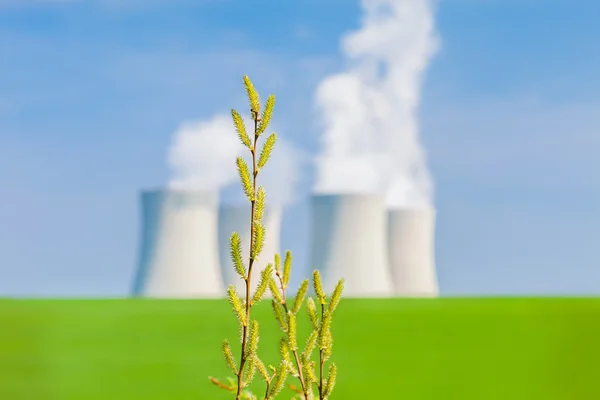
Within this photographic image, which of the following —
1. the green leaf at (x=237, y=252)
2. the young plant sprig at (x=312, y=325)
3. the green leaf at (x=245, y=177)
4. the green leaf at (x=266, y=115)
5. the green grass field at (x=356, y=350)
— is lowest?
the green grass field at (x=356, y=350)

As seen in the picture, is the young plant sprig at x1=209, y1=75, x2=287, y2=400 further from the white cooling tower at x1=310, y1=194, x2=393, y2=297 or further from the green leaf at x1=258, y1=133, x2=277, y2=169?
the white cooling tower at x1=310, y1=194, x2=393, y2=297

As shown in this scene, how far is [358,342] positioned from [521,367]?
6.46 ft

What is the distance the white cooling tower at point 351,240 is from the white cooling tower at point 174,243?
1.95 metres

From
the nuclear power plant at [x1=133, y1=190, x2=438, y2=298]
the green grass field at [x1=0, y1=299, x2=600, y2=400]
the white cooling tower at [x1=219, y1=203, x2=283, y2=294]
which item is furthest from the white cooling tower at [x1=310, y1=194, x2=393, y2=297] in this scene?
the green grass field at [x1=0, y1=299, x2=600, y2=400]

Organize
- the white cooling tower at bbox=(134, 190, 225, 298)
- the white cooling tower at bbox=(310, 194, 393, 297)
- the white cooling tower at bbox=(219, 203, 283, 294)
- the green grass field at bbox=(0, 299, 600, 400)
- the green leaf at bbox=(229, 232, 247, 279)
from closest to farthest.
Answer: the green leaf at bbox=(229, 232, 247, 279), the green grass field at bbox=(0, 299, 600, 400), the white cooling tower at bbox=(310, 194, 393, 297), the white cooling tower at bbox=(134, 190, 225, 298), the white cooling tower at bbox=(219, 203, 283, 294)

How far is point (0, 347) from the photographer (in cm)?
838

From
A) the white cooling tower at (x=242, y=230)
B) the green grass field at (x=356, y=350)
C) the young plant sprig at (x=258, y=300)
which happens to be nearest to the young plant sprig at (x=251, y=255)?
the young plant sprig at (x=258, y=300)

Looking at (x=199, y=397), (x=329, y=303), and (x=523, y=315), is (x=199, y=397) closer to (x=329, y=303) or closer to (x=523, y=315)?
(x=523, y=315)

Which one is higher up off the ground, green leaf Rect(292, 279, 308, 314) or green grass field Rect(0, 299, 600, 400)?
green leaf Rect(292, 279, 308, 314)

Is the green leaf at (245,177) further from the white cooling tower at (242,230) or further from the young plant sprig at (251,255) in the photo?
the white cooling tower at (242,230)

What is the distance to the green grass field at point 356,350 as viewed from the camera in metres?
6.95

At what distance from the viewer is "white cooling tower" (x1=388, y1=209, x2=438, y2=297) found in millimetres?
14961

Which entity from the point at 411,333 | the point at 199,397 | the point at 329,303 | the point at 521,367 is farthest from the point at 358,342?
the point at 329,303

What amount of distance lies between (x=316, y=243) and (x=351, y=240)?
0.78 meters
